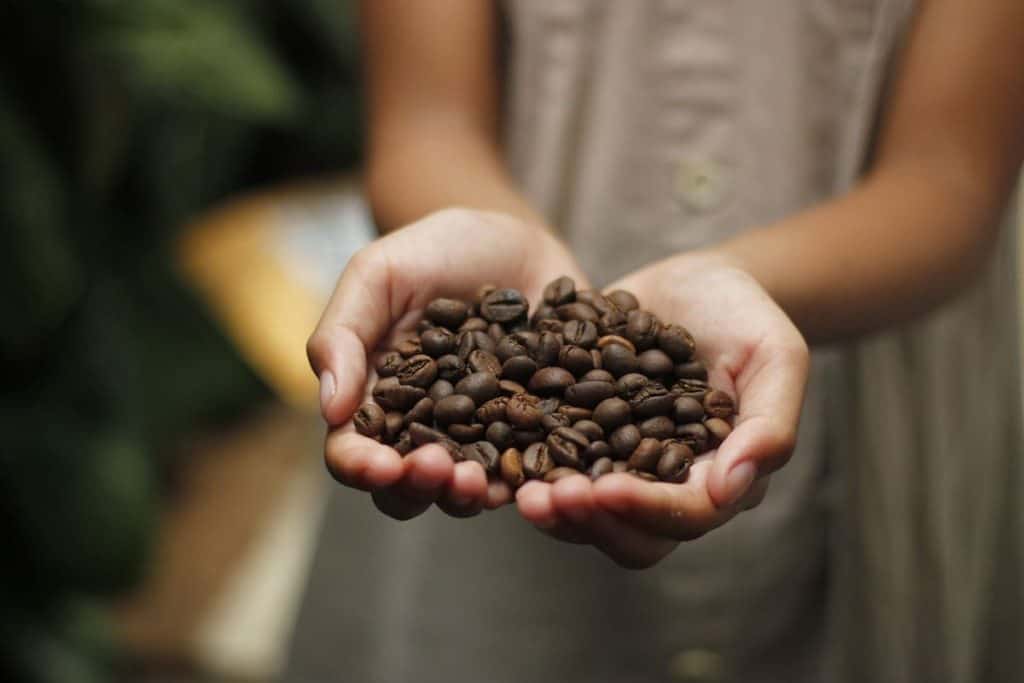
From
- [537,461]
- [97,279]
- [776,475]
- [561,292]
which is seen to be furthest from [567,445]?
[97,279]

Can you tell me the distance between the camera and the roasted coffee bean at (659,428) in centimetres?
76


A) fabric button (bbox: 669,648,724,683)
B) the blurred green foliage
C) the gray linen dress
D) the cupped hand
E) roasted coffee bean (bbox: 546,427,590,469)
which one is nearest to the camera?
the cupped hand

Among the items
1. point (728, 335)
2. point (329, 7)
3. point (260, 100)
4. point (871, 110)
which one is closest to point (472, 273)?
point (728, 335)

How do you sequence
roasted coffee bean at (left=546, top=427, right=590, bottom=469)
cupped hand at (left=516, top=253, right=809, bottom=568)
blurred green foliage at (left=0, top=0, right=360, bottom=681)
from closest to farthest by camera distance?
cupped hand at (left=516, top=253, right=809, bottom=568)
roasted coffee bean at (left=546, top=427, right=590, bottom=469)
blurred green foliage at (left=0, top=0, right=360, bottom=681)

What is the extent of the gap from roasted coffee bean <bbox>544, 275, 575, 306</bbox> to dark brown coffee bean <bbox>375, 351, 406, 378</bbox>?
120 millimetres

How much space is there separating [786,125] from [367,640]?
61 cm

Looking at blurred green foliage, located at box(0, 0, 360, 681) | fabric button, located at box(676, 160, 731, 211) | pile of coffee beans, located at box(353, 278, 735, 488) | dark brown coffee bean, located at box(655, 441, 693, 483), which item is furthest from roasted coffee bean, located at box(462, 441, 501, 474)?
blurred green foliage, located at box(0, 0, 360, 681)

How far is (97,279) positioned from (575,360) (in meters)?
Answer: 1.39

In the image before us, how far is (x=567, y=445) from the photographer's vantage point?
736 mm

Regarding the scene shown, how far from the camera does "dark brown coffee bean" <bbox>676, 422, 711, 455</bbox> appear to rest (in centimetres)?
72

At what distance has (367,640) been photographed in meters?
1.10

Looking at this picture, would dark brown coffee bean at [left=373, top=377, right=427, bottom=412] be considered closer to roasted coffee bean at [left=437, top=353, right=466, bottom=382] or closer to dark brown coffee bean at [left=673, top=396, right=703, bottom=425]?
roasted coffee bean at [left=437, top=353, right=466, bottom=382]

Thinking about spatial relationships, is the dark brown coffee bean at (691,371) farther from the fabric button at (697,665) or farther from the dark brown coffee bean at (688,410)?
the fabric button at (697,665)

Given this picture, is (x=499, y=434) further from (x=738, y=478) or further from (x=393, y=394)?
(x=738, y=478)
